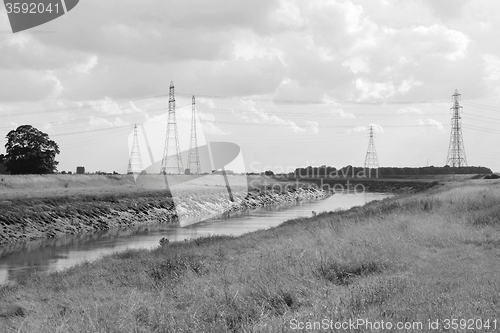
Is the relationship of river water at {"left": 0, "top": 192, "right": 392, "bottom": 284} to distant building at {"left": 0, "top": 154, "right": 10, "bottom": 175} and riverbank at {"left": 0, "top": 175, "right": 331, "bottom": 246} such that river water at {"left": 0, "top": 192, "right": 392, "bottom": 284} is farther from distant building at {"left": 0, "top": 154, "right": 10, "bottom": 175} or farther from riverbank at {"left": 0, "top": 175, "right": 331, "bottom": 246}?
distant building at {"left": 0, "top": 154, "right": 10, "bottom": 175}

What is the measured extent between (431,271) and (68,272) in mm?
12450

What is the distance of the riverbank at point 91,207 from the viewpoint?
109 feet

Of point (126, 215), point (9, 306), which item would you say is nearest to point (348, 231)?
point (9, 306)

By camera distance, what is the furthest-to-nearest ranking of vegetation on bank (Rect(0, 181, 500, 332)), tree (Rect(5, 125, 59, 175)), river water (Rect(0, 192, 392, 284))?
tree (Rect(5, 125, 59, 175))
river water (Rect(0, 192, 392, 284))
vegetation on bank (Rect(0, 181, 500, 332))

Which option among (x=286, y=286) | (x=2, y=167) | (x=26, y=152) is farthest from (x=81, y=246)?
(x=2, y=167)

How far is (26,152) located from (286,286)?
218ft

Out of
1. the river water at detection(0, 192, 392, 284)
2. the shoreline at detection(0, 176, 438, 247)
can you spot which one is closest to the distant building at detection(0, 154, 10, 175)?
the shoreline at detection(0, 176, 438, 247)

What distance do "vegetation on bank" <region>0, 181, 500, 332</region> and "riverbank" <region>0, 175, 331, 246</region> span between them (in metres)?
16.0

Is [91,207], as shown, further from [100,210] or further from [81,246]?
[81,246]

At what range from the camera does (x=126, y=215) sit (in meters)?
42.5

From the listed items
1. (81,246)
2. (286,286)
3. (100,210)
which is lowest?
(81,246)

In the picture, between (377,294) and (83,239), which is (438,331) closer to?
(377,294)

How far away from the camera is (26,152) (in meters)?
68.8

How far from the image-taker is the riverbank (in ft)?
109
